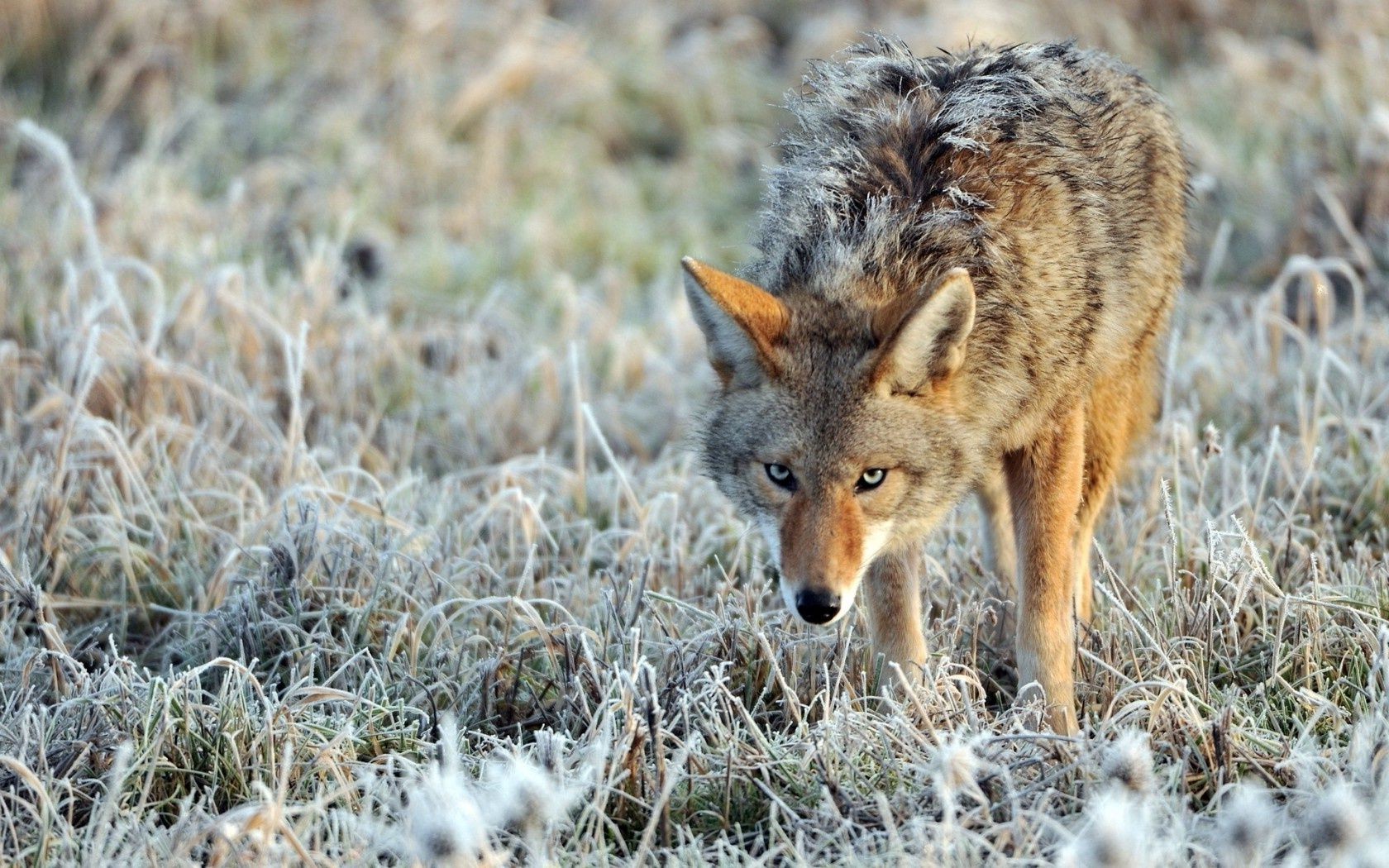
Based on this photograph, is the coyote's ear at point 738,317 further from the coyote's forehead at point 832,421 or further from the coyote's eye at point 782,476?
the coyote's eye at point 782,476

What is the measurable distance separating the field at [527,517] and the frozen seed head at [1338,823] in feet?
0.04

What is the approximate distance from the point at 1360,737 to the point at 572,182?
6.48 metres

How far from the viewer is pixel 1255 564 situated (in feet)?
12.9

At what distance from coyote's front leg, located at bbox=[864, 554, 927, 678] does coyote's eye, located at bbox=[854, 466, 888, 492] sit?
498mm

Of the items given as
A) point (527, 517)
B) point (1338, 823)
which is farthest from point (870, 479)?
point (527, 517)

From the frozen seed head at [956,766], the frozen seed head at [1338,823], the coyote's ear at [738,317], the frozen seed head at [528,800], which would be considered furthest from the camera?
the coyote's ear at [738,317]

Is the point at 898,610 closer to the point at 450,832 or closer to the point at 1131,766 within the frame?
the point at 1131,766

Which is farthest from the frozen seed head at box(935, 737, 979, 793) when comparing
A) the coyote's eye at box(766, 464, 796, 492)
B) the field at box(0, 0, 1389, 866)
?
the coyote's eye at box(766, 464, 796, 492)

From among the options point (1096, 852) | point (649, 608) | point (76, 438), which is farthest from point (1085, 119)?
point (76, 438)

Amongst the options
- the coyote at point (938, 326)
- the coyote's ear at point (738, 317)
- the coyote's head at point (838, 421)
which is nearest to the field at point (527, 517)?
the coyote at point (938, 326)

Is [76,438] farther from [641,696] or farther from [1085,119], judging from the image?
[1085,119]

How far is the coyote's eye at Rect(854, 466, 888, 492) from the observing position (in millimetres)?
3660

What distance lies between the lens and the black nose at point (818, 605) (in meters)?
3.47

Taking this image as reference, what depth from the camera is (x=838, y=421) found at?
3.63m
